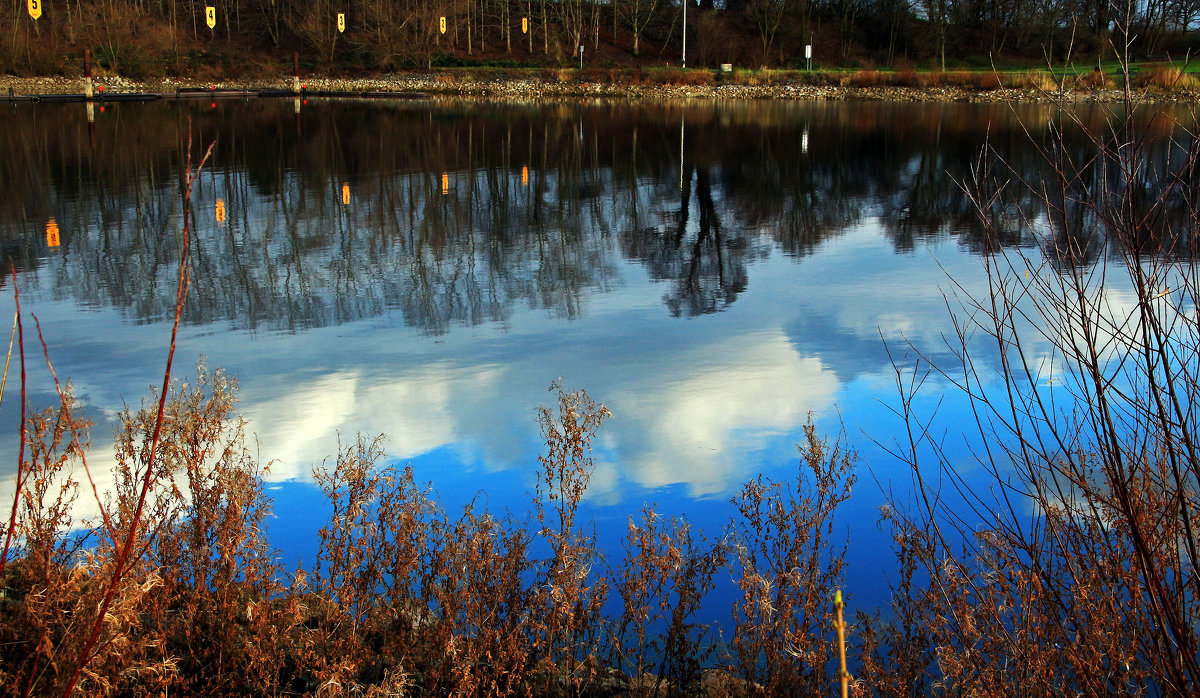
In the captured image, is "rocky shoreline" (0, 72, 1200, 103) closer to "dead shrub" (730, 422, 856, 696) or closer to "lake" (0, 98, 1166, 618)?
"lake" (0, 98, 1166, 618)

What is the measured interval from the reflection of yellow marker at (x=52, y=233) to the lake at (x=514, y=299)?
6 centimetres

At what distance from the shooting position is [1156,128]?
25.4 metres

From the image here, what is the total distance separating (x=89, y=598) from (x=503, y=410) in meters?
3.26

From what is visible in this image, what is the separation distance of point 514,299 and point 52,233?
5782mm

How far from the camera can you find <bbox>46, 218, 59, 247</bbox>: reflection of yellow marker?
35.0 feet

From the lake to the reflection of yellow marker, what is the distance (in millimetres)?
61

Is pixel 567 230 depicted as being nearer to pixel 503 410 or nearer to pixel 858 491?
pixel 503 410

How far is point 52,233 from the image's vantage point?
36.5 ft

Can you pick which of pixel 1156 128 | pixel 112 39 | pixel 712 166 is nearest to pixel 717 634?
pixel 712 166

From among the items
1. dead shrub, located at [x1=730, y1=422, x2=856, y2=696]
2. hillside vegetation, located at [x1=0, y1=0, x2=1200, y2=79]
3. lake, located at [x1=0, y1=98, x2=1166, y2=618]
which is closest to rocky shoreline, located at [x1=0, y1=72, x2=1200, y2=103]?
hillside vegetation, located at [x1=0, y1=0, x2=1200, y2=79]

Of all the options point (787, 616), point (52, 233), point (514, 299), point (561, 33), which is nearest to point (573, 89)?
point (561, 33)

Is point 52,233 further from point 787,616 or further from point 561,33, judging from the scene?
point 561,33

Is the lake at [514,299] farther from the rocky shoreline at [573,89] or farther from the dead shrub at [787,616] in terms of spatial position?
the rocky shoreline at [573,89]

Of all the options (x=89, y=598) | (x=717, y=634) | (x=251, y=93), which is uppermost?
(x=251, y=93)
